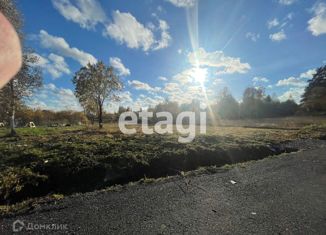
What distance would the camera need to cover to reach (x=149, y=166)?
368 inches

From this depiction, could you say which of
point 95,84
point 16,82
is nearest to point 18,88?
point 16,82

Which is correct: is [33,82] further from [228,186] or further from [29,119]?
[29,119]

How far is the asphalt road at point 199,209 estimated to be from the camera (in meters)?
4.50

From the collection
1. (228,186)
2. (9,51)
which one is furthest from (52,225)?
(9,51)

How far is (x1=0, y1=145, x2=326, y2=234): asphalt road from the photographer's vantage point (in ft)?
14.8

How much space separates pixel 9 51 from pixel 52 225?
1624 centimetres

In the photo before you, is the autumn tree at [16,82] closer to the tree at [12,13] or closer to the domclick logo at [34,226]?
the tree at [12,13]

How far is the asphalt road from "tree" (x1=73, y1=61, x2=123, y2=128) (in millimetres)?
26200

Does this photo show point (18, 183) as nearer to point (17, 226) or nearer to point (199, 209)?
point (17, 226)

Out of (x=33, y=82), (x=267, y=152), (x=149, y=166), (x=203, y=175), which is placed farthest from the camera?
(x=33, y=82)

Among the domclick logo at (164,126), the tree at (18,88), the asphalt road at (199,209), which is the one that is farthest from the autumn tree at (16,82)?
the asphalt road at (199,209)

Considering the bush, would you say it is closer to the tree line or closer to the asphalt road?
the asphalt road

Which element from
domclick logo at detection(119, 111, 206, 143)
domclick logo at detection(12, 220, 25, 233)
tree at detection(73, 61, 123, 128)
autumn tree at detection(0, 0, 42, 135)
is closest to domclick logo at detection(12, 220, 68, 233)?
domclick logo at detection(12, 220, 25, 233)

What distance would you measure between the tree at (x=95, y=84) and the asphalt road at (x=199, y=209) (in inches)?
1032
